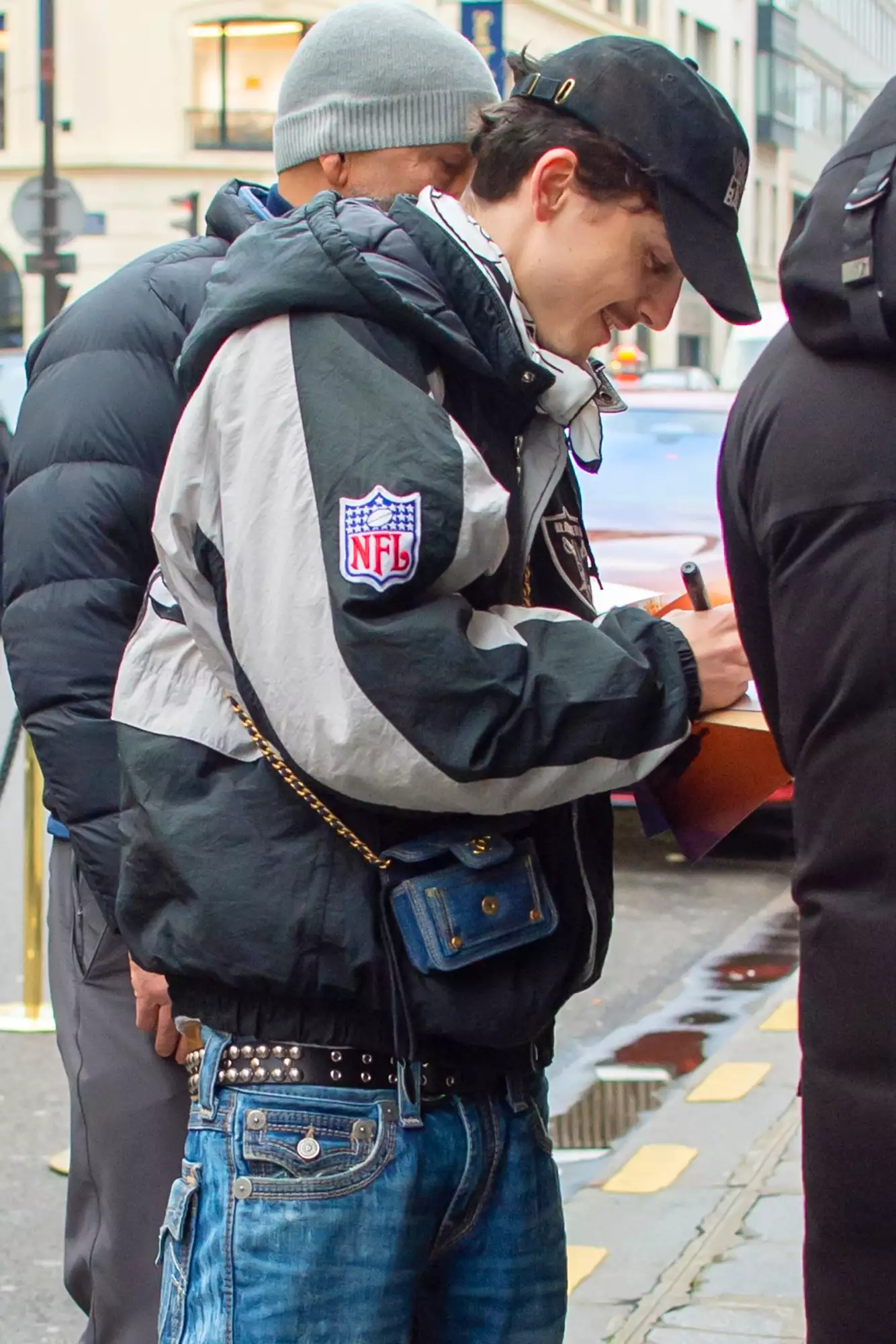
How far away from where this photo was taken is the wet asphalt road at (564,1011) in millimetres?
3959

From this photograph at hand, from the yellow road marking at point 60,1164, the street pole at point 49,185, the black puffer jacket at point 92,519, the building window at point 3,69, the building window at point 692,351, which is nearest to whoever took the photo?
the black puffer jacket at point 92,519

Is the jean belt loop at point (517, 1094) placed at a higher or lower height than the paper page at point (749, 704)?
lower

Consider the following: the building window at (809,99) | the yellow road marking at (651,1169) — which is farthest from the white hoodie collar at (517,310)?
the building window at (809,99)

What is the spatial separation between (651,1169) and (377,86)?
2574 millimetres

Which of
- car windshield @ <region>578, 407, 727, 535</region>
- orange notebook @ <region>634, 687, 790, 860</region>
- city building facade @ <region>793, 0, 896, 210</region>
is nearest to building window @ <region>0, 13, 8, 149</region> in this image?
car windshield @ <region>578, 407, 727, 535</region>

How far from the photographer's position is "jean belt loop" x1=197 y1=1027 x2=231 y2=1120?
6.25 feet

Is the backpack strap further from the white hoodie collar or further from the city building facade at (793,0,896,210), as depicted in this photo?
the city building facade at (793,0,896,210)

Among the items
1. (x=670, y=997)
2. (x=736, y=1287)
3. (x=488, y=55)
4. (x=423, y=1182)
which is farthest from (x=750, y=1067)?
(x=488, y=55)

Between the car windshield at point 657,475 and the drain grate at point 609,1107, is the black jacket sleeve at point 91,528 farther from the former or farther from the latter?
the car windshield at point 657,475

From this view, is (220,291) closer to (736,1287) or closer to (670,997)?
(736,1287)

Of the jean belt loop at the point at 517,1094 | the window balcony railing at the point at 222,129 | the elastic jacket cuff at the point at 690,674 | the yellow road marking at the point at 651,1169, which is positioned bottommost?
the window balcony railing at the point at 222,129

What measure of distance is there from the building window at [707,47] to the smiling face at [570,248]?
5015 centimetres

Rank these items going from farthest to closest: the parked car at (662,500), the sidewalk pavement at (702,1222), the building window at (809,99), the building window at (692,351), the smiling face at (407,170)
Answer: the building window at (809,99)
the building window at (692,351)
the parked car at (662,500)
the sidewalk pavement at (702,1222)
the smiling face at (407,170)

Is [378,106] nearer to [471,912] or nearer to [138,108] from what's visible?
[471,912]
